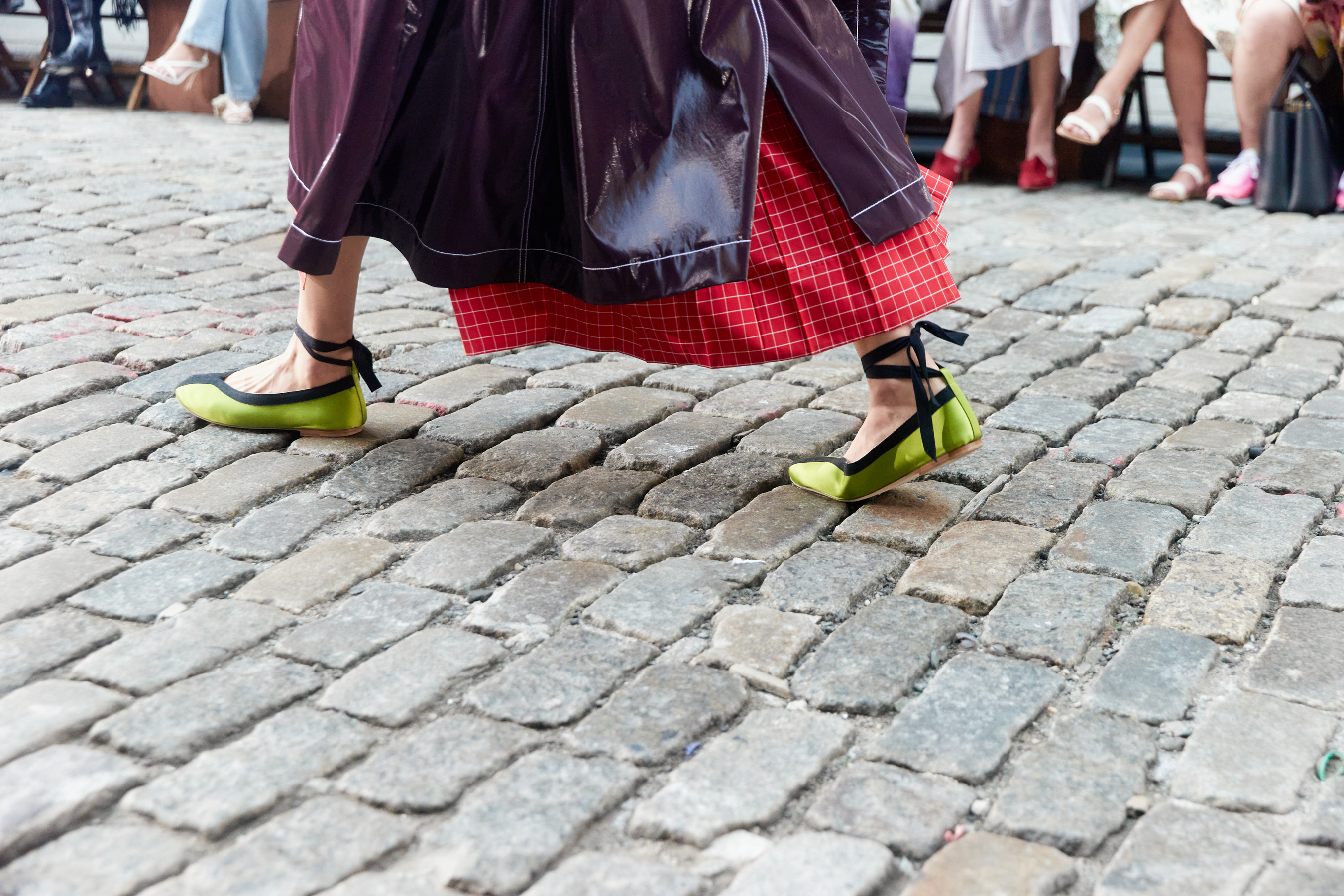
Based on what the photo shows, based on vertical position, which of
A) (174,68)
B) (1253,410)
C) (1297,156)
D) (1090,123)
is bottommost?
(1253,410)

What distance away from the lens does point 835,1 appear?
2.17 meters

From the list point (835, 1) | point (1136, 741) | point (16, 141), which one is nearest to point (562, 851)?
point (1136, 741)

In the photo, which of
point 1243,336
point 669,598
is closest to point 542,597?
point 669,598

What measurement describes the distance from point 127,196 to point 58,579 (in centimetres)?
336

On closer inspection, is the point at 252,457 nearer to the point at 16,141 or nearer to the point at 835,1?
the point at 835,1

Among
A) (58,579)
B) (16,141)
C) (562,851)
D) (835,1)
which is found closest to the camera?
(562,851)

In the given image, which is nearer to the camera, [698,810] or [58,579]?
[698,810]

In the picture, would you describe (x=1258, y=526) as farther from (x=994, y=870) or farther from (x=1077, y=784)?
(x=994, y=870)

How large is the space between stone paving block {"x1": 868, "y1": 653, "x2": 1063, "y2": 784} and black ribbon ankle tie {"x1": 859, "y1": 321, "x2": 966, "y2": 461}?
520 mm

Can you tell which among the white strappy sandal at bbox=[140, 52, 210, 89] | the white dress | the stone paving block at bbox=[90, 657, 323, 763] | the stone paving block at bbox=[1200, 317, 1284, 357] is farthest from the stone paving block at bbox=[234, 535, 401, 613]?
the white strappy sandal at bbox=[140, 52, 210, 89]

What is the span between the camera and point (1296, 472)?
2.30 meters

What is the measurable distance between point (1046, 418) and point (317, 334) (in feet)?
4.85

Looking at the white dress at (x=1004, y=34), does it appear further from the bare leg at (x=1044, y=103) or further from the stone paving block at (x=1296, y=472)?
the stone paving block at (x=1296, y=472)

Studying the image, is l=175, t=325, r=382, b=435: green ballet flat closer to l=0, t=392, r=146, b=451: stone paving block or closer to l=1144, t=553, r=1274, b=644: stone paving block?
l=0, t=392, r=146, b=451: stone paving block
